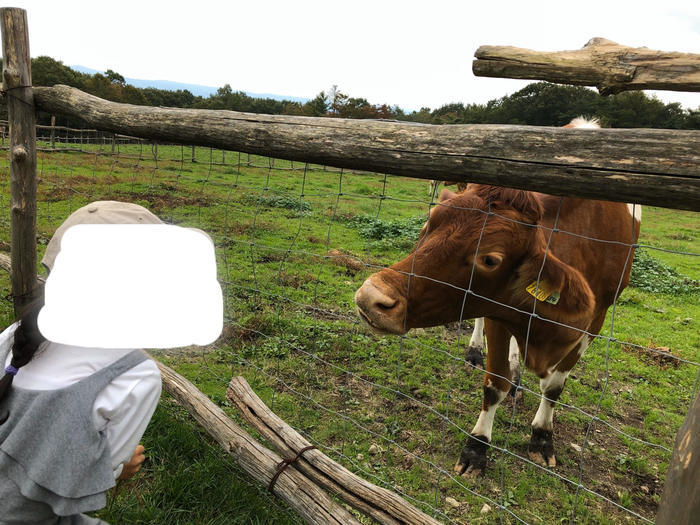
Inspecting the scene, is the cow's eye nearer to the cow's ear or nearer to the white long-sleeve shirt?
the cow's ear

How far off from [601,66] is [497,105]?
4688 cm

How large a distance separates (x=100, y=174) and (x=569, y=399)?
13.0 meters

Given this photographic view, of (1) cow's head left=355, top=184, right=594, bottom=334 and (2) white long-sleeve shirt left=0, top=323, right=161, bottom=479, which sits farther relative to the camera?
(1) cow's head left=355, top=184, right=594, bottom=334

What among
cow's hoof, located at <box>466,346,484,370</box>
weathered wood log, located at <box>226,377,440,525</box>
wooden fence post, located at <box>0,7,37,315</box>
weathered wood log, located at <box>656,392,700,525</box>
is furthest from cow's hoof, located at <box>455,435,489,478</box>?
wooden fence post, located at <box>0,7,37,315</box>

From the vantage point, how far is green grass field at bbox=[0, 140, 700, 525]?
2.56 m

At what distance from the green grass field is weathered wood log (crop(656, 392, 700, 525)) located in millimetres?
128

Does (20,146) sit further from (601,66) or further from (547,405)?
(547,405)

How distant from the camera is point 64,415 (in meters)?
1.32

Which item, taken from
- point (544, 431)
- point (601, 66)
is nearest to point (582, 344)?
point (544, 431)

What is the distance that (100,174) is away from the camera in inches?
520

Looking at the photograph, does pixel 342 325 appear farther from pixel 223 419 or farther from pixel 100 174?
pixel 100 174

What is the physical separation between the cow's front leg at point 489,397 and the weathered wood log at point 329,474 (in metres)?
1.27

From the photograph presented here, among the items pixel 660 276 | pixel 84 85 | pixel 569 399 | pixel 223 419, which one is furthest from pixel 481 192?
pixel 84 85

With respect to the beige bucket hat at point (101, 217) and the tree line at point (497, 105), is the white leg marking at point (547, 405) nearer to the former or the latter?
the beige bucket hat at point (101, 217)
